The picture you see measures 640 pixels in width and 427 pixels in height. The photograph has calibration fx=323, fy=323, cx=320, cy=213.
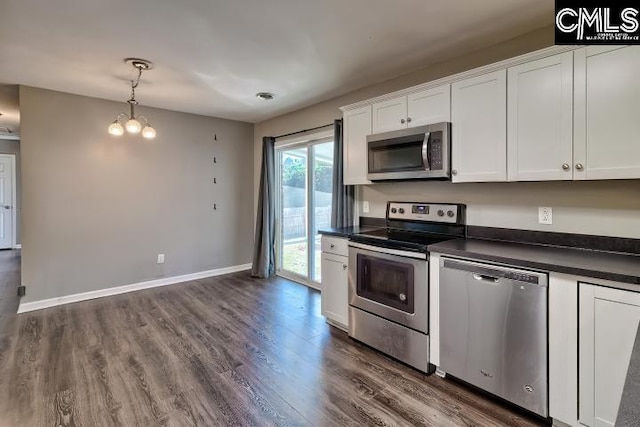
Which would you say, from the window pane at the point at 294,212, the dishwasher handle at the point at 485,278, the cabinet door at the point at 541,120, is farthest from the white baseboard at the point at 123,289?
the cabinet door at the point at 541,120

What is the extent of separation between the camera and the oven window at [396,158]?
8.87 feet

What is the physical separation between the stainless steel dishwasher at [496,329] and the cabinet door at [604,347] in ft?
0.57

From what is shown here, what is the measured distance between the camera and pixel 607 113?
1.82 meters

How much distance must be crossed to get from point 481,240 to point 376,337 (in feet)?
3.80

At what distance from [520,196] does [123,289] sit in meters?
4.65

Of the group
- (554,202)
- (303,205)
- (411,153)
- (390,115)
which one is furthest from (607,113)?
(303,205)

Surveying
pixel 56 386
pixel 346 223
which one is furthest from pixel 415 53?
pixel 56 386

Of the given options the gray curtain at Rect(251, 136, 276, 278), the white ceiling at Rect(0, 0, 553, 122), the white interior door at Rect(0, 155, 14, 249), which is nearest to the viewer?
the white ceiling at Rect(0, 0, 553, 122)

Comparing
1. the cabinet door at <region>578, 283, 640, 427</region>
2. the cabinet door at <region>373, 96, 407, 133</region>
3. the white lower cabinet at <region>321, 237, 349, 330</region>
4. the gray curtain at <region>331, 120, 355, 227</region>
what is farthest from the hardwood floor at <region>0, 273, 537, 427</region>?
the cabinet door at <region>373, 96, 407, 133</region>

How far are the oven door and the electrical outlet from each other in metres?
0.88

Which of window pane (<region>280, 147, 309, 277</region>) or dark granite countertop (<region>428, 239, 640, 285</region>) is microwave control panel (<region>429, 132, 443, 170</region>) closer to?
dark granite countertop (<region>428, 239, 640, 285</region>)

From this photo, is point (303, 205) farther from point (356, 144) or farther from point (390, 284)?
point (390, 284)

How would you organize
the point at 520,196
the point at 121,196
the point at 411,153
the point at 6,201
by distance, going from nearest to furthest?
the point at 520,196 → the point at 411,153 → the point at 121,196 → the point at 6,201

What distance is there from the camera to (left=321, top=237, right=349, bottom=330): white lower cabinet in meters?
3.04
